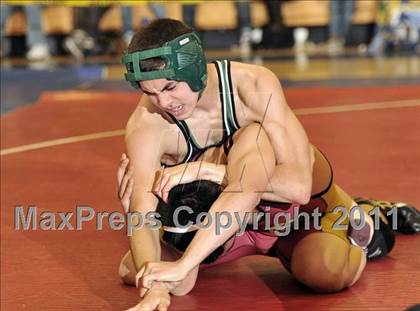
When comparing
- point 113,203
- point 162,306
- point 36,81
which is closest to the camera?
point 162,306

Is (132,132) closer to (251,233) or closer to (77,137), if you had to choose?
(251,233)

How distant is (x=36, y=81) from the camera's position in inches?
313

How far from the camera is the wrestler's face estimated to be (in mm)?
2068

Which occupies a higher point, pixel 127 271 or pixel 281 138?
pixel 281 138

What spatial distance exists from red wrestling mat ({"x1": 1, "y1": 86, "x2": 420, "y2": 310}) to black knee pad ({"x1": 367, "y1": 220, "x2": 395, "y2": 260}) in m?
0.03

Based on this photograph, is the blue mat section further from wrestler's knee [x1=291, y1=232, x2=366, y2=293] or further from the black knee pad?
wrestler's knee [x1=291, y1=232, x2=366, y2=293]

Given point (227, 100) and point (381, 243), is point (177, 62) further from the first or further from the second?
point (381, 243)

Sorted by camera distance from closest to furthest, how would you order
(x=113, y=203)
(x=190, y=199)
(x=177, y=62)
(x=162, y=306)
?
(x=162, y=306), (x=177, y=62), (x=190, y=199), (x=113, y=203)

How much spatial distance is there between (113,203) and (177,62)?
1410 mm

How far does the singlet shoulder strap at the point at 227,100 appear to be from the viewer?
2.29m

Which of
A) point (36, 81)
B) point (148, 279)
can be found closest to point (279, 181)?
point (148, 279)

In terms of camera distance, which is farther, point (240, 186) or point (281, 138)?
point (281, 138)

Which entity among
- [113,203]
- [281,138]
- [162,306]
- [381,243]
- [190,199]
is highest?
[281,138]

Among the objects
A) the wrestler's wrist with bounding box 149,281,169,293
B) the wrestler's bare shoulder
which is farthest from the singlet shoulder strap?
the wrestler's wrist with bounding box 149,281,169,293
